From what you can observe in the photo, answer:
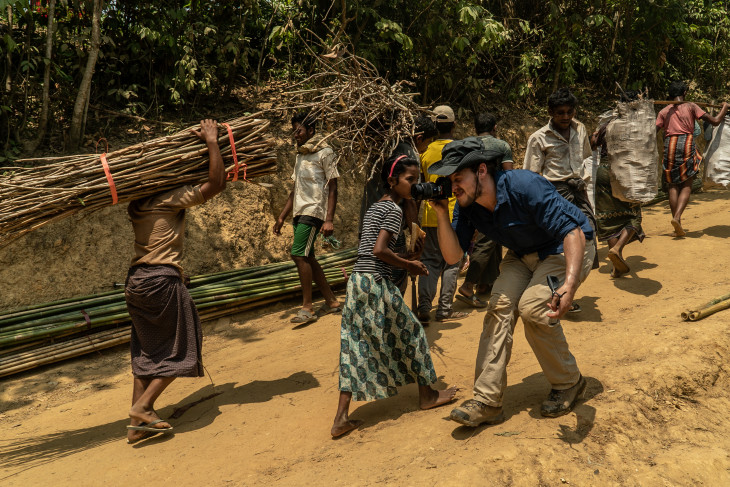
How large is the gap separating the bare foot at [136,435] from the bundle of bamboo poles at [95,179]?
1282 mm

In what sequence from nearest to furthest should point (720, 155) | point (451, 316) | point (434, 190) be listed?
1. point (434, 190)
2. point (451, 316)
3. point (720, 155)

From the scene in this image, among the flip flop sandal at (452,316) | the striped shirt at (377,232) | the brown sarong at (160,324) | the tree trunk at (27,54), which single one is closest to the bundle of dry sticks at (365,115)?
the striped shirt at (377,232)

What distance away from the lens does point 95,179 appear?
11.7 ft

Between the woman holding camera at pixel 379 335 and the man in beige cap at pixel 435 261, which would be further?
the man in beige cap at pixel 435 261

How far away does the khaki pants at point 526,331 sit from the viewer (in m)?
2.98

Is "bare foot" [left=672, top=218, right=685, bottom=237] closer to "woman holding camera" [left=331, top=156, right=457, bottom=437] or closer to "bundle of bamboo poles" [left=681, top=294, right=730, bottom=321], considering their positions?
"bundle of bamboo poles" [left=681, top=294, right=730, bottom=321]

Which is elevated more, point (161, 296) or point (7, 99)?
point (7, 99)

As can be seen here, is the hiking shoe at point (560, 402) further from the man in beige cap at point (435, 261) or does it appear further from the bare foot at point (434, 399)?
the man in beige cap at point (435, 261)

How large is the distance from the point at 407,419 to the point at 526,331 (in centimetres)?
83

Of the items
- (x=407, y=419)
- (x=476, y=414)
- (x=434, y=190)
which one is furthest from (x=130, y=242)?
(x=476, y=414)

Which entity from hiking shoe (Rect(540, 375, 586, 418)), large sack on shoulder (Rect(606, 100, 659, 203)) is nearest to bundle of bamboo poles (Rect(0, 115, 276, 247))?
hiking shoe (Rect(540, 375, 586, 418))

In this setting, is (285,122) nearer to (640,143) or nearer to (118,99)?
(118,99)

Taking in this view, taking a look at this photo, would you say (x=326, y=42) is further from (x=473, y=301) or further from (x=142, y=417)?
(x=142, y=417)

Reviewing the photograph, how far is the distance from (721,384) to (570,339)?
3.16 ft
